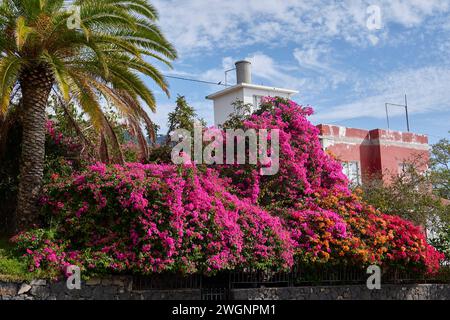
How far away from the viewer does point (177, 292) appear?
11.7 meters

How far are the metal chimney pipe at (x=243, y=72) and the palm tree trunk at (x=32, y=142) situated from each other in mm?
19447

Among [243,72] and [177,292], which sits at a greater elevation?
[243,72]

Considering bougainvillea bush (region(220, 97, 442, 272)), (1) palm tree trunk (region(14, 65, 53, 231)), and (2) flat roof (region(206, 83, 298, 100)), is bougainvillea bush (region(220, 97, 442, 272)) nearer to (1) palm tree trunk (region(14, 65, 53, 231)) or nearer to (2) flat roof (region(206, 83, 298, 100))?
(1) palm tree trunk (region(14, 65, 53, 231))

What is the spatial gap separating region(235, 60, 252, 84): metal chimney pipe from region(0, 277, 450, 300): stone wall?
18.0 m

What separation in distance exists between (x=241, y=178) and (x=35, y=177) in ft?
17.5

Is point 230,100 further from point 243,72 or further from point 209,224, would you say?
point 209,224

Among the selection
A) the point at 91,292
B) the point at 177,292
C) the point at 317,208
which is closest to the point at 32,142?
the point at 91,292


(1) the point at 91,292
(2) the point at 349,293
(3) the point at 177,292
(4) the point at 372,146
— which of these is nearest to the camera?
(1) the point at 91,292

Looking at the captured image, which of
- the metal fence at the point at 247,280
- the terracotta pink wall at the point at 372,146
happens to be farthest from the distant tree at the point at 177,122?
the terracotta pink wall at the point at 372,146

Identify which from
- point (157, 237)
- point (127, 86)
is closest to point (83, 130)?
point (127, 86)

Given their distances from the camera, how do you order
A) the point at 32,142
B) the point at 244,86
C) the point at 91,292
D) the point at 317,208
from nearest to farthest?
the point at 91,292 → the point at 32,142 → the point at 317,208 → the point at 244,86

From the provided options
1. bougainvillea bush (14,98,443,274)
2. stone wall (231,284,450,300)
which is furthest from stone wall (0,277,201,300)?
stone wall (231,284,450,300)

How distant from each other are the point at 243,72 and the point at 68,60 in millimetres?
19170

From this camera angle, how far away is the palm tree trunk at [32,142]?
1215 cm
